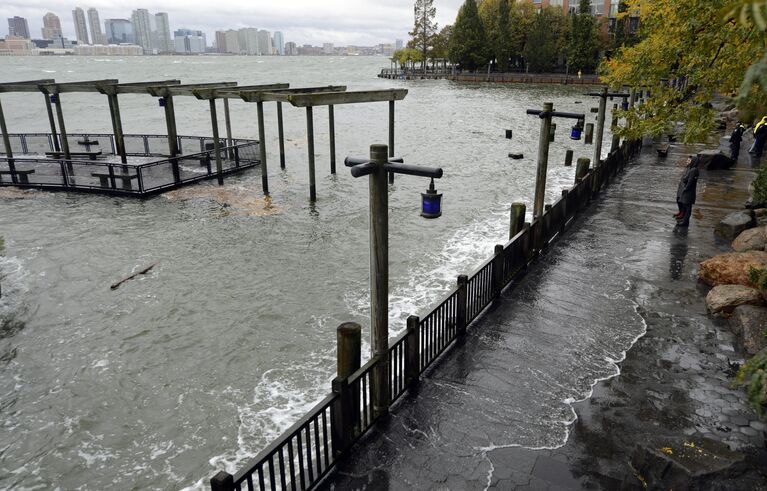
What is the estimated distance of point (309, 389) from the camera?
29.7ft

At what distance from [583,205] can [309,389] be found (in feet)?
39.0

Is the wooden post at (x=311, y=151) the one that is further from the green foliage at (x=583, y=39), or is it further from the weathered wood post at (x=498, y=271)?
the green foliage at (x=583, y=39)

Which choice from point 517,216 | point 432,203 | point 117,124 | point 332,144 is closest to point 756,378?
point 432,203

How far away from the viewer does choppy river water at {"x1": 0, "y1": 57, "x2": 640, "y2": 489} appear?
7.96 meters

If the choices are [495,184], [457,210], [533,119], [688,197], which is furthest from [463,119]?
[688,197]

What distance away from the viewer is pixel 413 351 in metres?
7.71

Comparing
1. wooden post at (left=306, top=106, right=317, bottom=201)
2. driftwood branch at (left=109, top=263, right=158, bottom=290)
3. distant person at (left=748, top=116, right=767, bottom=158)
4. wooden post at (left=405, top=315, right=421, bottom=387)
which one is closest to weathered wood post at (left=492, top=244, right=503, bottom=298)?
wooden post at (left=405, top=315, right=421, bottom=387)

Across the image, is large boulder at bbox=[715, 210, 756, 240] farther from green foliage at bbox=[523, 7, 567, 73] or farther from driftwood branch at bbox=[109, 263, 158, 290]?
green foliage at bbox=[523, 7, 567, 73]

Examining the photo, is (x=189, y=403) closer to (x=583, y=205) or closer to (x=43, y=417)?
(x=43, y=417)

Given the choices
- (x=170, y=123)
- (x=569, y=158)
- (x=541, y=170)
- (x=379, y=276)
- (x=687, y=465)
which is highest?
(x=170, y=123)

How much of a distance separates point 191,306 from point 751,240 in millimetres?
13051

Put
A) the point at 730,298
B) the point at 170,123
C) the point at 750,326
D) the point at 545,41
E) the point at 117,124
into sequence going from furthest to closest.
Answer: the point at 545,41 < the point at 170,123 < the point at 117,124 < the point at 730,298 < the point at 750,326

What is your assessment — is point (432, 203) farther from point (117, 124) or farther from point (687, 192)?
point (117, 124)

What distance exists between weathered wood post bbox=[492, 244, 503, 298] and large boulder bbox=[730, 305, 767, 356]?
408cm
